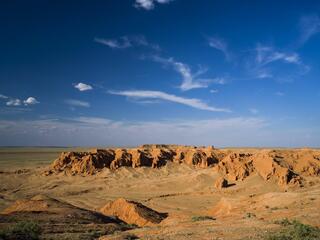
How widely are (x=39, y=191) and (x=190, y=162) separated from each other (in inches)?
1144

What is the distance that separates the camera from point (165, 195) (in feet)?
153

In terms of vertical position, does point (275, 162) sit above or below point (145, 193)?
above

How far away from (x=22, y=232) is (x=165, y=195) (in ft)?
105

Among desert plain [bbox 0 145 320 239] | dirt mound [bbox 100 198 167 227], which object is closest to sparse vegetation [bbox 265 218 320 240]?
desert plain [bbox 0 145 320 239]

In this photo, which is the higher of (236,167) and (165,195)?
(236,167)

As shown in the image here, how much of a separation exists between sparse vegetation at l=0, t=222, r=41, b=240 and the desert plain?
82cm

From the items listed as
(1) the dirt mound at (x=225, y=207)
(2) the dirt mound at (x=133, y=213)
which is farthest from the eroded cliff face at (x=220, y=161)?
(2) the dirt mound at (x=133, y=213)

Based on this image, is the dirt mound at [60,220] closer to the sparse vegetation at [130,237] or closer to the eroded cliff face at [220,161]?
the sparse vegetation at [130,237]

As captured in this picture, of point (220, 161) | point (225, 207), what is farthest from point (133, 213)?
point (220, 161)

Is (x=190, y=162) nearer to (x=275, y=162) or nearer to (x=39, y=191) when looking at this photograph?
(x=275, y=162)

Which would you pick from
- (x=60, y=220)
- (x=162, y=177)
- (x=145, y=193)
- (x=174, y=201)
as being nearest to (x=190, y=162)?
(x=162, y=177)

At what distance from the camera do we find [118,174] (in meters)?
62.2

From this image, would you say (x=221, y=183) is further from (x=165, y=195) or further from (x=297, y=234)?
(x=297, y=234)

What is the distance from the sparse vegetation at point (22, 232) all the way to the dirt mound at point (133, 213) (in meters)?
11.0
